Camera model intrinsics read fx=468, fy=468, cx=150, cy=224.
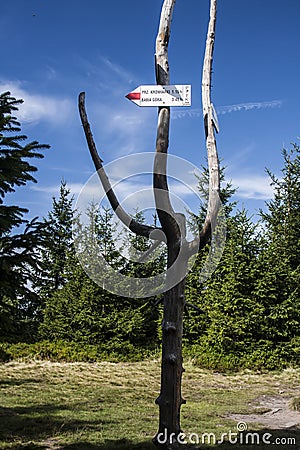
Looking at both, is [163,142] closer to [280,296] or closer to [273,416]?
[273,416]

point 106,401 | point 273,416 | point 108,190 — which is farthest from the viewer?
point 106,401

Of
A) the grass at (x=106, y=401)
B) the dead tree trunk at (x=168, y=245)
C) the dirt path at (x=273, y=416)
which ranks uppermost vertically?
the dead tree trunk at (x=168, y=245)

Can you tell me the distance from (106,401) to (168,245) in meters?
5.26

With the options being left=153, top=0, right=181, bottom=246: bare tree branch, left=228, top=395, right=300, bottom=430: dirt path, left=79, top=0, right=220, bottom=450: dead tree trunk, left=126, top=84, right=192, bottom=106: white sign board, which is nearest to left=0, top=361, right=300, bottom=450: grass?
left=228, top=395, right=300, bottom=430: dirt path

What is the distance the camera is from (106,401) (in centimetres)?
809

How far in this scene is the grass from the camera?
5.41 meters

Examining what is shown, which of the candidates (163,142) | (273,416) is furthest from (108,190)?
(273,416)

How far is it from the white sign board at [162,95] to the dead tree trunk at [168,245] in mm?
160

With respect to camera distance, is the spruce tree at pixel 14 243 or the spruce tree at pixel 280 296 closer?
the spruce tree at pixel 14 243

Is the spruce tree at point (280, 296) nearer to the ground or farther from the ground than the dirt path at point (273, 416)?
farther from the ground

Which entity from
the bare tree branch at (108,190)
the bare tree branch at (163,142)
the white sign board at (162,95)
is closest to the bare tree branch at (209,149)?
the bare tree branch at (163,142)

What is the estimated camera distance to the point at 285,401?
845 centimetres

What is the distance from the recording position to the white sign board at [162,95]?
3574 mm

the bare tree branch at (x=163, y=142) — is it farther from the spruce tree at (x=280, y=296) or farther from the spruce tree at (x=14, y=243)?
the spruce tree at (x=280, y=296)
